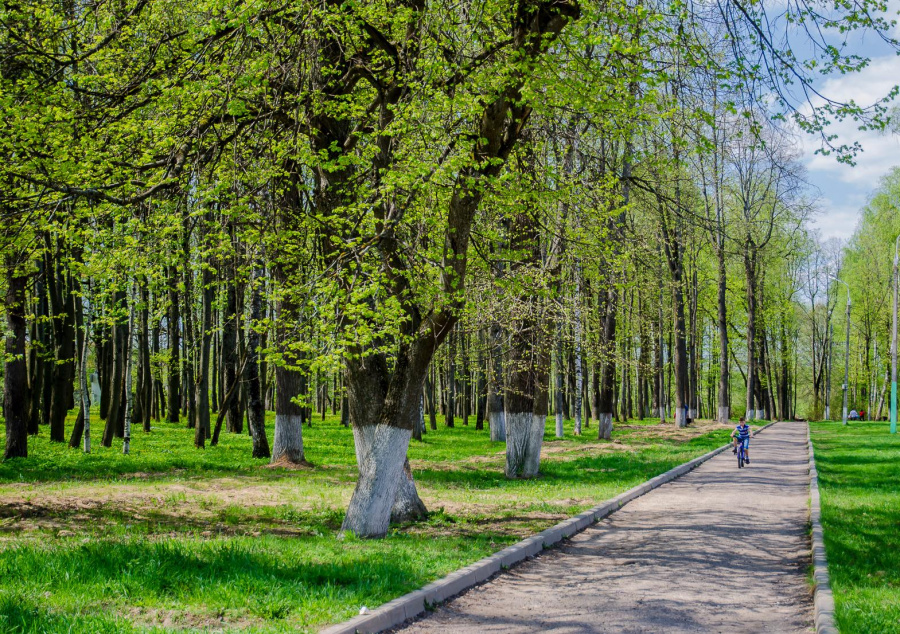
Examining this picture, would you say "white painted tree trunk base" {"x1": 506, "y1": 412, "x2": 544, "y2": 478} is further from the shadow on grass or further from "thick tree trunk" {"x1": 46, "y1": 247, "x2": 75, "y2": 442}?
"thick tree trunk" {"x1": 46, "y1": 247, "x2": 75, "y2": 442}

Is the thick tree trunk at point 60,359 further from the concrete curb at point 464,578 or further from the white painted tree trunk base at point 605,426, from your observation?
the white painted tree trunk base at point 605,426

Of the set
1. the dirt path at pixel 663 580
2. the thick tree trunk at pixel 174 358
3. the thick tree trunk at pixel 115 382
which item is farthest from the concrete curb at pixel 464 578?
the thick tree trunk at pixel 174 358

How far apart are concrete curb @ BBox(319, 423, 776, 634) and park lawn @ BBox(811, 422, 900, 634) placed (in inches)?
119

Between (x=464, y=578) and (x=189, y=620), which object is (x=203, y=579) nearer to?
(x=189, y=620)

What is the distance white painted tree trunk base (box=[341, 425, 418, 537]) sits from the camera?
8930 mm

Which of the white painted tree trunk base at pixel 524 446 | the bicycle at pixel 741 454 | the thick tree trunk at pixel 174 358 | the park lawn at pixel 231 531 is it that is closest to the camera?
the park lawn at pixel 231 531

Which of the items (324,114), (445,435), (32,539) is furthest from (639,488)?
(445,435)

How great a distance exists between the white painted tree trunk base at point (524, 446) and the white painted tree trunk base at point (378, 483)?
22.1 ft

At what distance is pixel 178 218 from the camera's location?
882 centimetres

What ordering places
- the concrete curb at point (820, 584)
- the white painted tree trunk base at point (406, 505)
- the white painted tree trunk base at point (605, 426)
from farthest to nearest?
the white painted tree trunk base at point (605, 426) < the white painted tree trunk base at point (406, 505) < the concrete curb at point (820, 584)

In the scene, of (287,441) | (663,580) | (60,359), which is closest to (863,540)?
(663,580)

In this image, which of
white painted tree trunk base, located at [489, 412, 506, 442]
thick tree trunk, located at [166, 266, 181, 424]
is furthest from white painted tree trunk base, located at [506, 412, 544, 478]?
thick tree trunk, located at [166, 266, 181, 424]

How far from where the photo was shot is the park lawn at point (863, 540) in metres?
5.84

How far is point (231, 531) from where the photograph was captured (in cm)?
923
